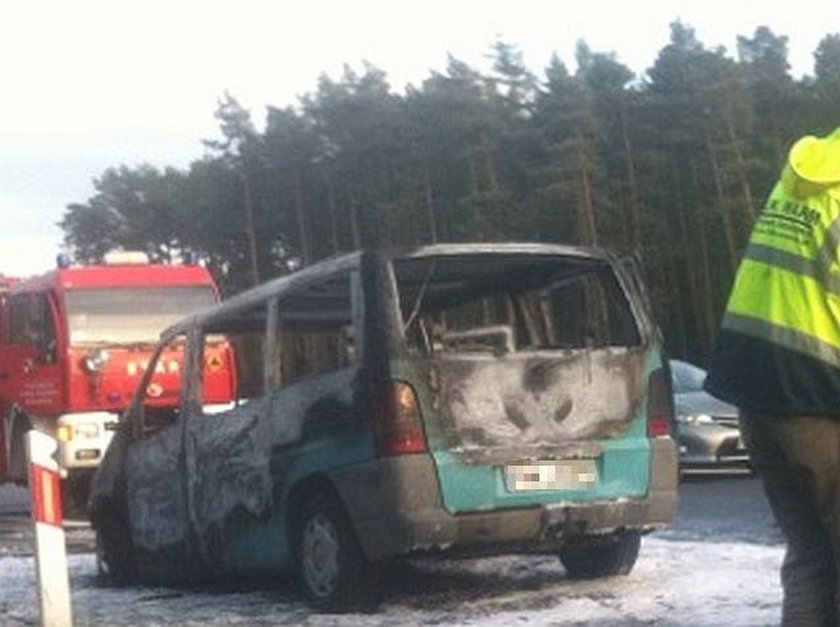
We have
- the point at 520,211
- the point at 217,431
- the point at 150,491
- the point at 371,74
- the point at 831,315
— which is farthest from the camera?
the point at 371,74

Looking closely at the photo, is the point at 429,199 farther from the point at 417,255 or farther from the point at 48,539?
the point at 48,539

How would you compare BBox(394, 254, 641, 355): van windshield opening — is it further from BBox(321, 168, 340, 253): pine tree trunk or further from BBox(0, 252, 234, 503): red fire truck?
BBox(321, 168, 340, 253): pine tree trunk

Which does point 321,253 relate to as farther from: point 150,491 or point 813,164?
point 813,164

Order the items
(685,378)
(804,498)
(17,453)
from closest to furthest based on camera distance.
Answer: (804,498)
(17,453)
(685,378)


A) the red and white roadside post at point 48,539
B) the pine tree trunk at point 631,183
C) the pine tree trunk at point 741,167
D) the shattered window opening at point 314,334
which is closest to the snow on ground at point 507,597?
the red and white roadside post at point 48,539

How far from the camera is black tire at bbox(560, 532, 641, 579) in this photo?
9484mm

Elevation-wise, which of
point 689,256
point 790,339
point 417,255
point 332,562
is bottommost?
point 332,562

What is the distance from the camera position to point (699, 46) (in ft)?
205

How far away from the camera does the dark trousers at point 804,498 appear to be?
15.8 ft

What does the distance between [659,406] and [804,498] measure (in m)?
4.23

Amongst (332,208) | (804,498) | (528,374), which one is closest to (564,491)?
(528,374)

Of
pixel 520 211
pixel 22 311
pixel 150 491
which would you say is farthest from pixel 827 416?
pixel 520 211

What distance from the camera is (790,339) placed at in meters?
4.73

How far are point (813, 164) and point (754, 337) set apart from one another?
0.47 metres
